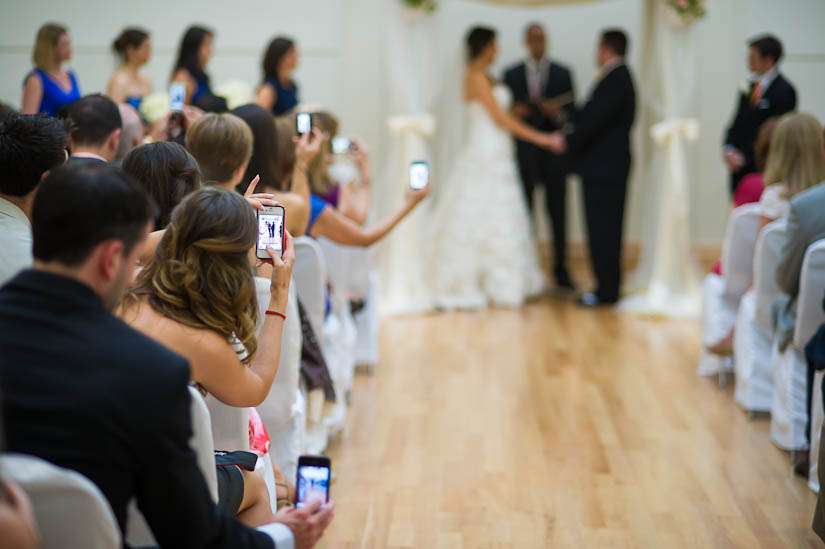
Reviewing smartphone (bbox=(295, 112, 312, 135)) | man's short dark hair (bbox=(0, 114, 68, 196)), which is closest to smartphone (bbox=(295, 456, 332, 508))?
man's short dark hair (bbox=(0, 114, 68, 196))

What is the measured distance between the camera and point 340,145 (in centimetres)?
448

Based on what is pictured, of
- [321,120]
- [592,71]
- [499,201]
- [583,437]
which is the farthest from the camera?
[592,71]

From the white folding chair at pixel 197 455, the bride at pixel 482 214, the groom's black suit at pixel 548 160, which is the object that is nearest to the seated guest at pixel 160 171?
the white folding chair at pixel 197 455

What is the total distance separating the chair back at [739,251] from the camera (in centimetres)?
429

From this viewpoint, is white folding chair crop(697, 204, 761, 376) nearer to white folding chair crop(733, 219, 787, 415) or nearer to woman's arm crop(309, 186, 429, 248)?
white folding chair crop(733, 219, 787, 415)

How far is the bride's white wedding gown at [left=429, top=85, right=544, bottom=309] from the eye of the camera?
21.9 feet

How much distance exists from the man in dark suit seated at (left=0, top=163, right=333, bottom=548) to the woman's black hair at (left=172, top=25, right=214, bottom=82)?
439cm

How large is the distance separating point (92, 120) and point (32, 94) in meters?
1.77

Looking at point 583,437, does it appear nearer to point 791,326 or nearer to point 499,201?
point 791,326

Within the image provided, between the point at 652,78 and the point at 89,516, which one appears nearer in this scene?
the point at 89,516

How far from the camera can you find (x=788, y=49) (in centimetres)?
678

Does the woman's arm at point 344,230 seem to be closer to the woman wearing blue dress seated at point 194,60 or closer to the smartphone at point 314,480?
the smartphone at point 314,480

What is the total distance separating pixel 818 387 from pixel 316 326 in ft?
5.96

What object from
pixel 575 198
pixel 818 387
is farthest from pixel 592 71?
pixel 818 387
